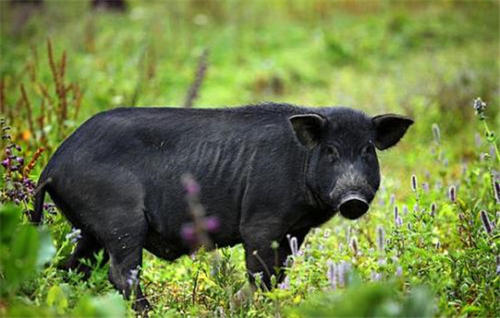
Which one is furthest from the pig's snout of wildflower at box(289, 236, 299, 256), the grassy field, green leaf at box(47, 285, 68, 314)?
green leaf at box(47, 285, 68, 314)

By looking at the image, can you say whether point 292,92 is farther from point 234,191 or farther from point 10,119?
point 234,191

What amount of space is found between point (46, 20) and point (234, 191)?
8.87 m

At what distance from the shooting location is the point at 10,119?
6430 mm

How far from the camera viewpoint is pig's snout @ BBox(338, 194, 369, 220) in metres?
4.07

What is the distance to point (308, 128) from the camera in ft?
14.2

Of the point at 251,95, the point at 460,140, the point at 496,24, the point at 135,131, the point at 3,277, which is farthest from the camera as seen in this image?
the point at 496,24

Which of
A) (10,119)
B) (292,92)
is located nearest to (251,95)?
(292,92)

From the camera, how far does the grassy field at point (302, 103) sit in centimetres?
350

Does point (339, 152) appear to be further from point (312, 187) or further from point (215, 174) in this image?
point (215, 174)

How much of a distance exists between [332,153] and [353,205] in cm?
35

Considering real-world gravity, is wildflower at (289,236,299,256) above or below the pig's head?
below

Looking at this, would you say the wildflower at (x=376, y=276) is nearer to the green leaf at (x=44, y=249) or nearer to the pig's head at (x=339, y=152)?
the pig's head at (x=339, y=152)

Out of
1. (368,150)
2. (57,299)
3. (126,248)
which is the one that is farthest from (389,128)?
(57,299)

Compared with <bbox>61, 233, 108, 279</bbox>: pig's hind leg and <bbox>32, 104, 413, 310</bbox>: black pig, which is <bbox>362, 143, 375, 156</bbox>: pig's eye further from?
<bbox>61, 233, 108, 279</bbox>: pig's hind leg
